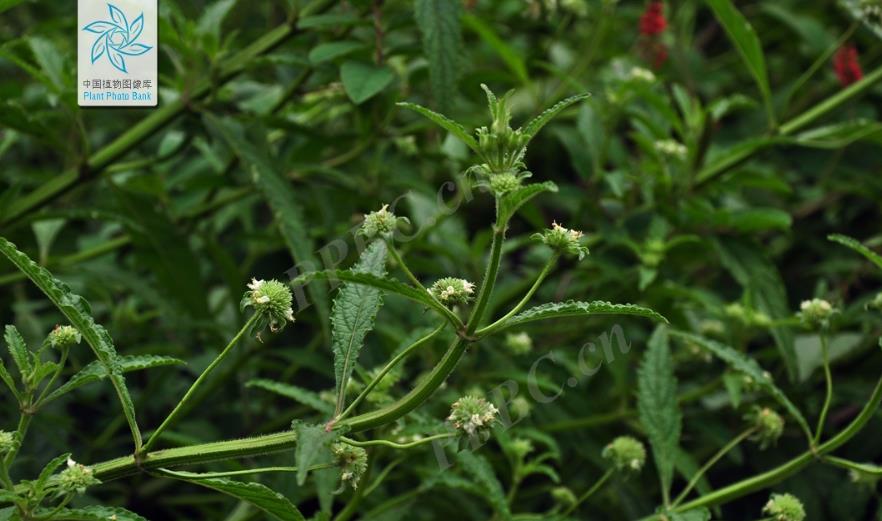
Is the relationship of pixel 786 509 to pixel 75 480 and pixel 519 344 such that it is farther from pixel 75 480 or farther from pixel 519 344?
pixel 75 480

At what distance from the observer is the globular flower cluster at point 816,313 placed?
153cm

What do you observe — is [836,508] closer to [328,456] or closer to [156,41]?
[328,456]

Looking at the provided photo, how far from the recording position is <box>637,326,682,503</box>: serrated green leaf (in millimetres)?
1495

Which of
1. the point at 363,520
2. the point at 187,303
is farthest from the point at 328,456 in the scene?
the point at 187,303

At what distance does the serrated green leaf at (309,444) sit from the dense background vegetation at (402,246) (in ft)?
1.60

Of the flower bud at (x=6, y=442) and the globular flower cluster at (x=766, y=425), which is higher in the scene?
the flower bud at (x=6, y=442)

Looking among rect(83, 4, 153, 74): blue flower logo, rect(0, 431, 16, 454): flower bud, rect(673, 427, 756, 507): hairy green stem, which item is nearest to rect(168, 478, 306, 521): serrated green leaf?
rect(0, 431, 16, 454): flower bud

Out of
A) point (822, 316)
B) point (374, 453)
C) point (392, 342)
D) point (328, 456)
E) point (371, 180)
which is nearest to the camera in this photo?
point (328, 456)

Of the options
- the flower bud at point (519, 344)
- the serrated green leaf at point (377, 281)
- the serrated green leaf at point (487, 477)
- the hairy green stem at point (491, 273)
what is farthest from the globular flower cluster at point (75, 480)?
the flower bud at point (519, 344)

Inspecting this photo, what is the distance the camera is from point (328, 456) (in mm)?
1054

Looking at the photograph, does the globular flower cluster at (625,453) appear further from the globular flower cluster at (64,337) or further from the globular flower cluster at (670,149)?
the globular flower cluster at (64,337)

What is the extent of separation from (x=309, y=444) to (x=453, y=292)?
22 centimetres

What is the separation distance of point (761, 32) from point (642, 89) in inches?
47.4

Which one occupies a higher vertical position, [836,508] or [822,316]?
[822,316]
